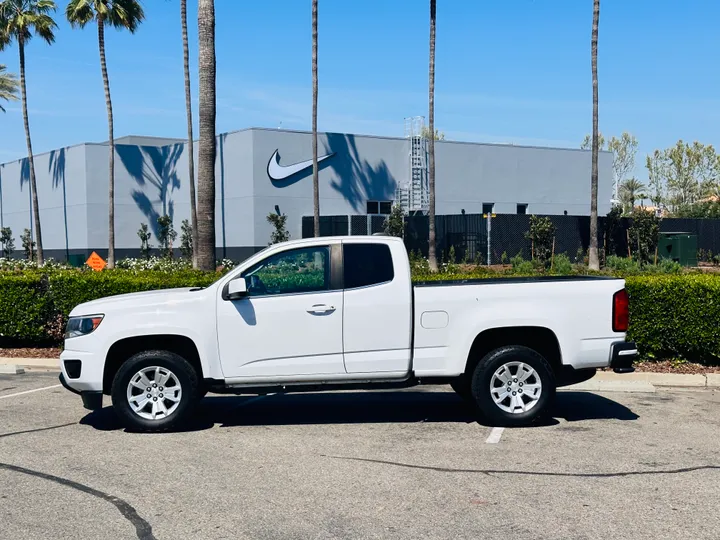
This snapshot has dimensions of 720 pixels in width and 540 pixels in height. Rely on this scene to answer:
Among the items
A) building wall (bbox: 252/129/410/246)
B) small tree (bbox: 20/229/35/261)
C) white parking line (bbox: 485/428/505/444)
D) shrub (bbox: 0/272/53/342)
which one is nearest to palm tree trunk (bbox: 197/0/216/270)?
shrub (bbox: 0/272/53/342)

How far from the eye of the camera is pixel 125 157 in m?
43.1

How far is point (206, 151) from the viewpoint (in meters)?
16.0

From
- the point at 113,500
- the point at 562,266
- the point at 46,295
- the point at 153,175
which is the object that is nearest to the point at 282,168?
the point at 153,175

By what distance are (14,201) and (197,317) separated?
4602 cm

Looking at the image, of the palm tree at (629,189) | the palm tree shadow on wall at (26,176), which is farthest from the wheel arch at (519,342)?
the palm tree at (629,189)

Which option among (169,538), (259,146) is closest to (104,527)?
(169,538)

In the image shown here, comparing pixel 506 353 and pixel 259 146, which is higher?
pixel 259 146

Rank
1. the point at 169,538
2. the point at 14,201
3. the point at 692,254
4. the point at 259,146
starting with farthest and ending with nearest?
the point at 14,201
the point at 259,146
the point at 692,254
the point at 169,538

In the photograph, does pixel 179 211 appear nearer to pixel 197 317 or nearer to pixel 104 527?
pixel 197 317

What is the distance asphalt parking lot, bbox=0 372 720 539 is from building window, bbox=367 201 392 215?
31779 millimetres

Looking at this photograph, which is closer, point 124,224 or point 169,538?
point 169,538

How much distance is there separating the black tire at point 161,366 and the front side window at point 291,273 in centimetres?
103

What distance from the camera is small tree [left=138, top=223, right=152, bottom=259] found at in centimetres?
4047

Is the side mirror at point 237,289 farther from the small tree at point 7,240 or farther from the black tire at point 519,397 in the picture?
the small tree at point 7,240
